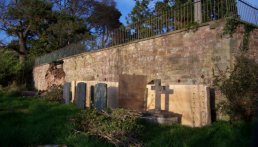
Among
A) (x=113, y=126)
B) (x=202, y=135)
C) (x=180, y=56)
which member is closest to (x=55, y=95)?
(x=180, y=56)

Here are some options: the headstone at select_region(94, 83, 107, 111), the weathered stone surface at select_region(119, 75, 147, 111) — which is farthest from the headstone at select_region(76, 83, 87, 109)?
the weathered stone surface at select_region(119, 75, 147, 111)

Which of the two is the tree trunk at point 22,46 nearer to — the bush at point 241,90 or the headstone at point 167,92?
the headstone at point 167,92

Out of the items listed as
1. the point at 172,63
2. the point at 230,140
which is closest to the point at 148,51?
the point at 172,63

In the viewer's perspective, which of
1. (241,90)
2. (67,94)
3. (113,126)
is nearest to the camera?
(113,126)

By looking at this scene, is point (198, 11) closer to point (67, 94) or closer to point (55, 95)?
point (67, 94)

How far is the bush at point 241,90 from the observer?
6.87 metres

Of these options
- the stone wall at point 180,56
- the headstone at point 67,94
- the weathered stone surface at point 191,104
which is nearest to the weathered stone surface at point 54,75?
the headstone at point 67,94

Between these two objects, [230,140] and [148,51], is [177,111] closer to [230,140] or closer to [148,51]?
[230,140]

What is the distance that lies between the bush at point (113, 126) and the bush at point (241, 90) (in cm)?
232

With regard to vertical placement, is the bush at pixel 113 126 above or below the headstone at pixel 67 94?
below

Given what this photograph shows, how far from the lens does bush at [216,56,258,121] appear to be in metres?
6.87

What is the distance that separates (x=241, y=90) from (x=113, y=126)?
340 cm

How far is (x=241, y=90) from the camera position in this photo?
7094 mm

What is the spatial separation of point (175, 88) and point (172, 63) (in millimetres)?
1690
